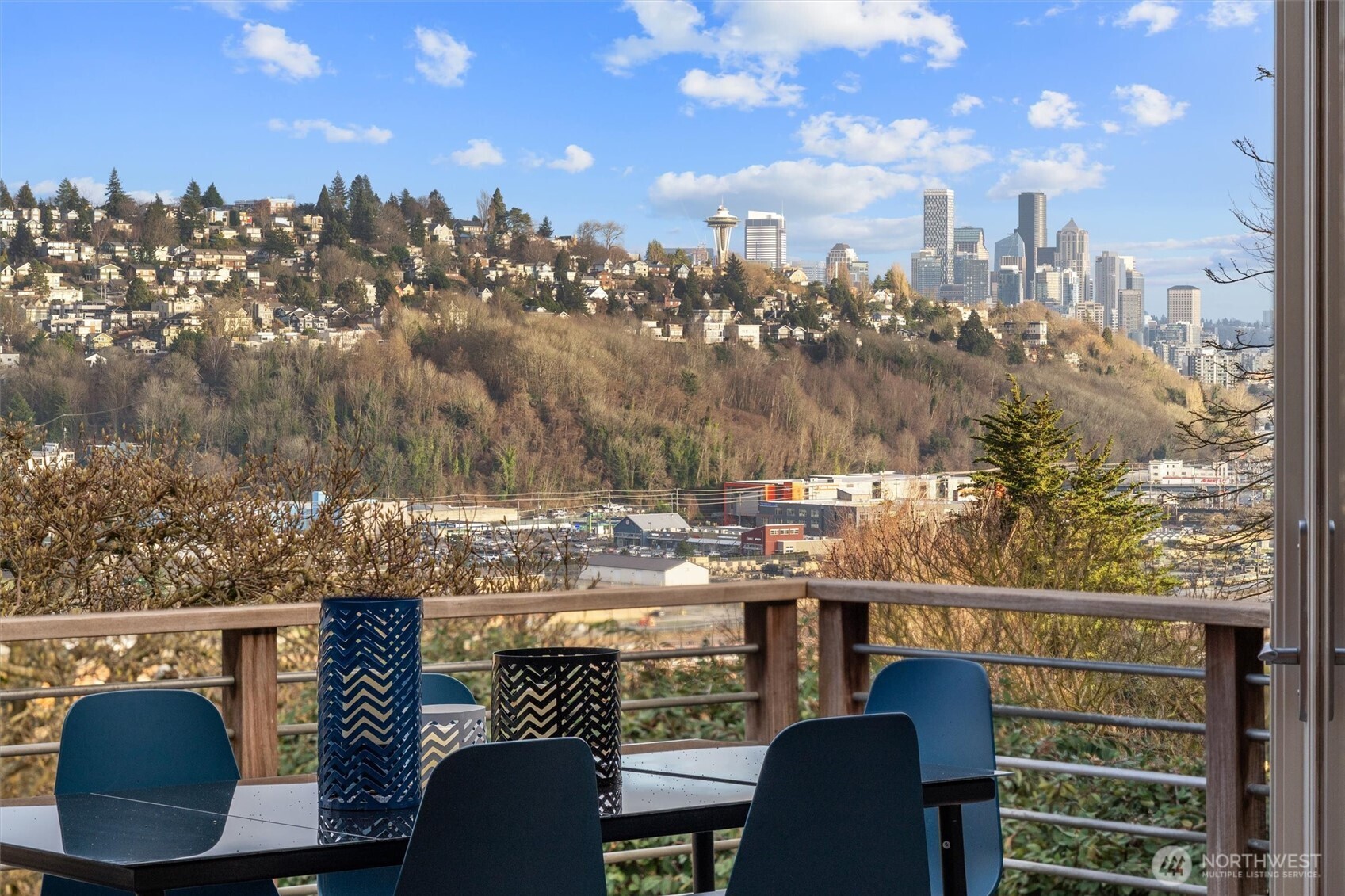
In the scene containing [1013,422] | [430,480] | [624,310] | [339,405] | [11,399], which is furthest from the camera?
[624,310]

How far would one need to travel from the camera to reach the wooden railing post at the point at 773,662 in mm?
3529

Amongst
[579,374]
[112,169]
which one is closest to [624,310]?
[579,374]

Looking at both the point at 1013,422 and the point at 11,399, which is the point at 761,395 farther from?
the point at 11,399

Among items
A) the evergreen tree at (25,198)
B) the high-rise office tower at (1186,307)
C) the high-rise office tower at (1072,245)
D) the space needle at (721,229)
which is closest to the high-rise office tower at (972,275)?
the high-rise office tower at (1072,245)

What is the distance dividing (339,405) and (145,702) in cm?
692

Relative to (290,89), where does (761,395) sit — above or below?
below

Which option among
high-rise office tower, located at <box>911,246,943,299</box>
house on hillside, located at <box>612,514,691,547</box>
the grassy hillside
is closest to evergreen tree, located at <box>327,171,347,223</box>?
the grassy hillside

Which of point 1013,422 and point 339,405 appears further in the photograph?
point 1013,422

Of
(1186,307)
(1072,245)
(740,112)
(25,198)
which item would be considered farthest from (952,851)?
(740,112)

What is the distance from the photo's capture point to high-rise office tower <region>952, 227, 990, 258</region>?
10.8m

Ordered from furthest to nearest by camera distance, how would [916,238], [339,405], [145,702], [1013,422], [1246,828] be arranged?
[916,238] < [1013,422] < [339,405] < [1246,828] < [145,702]

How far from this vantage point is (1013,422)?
9727 millimetres

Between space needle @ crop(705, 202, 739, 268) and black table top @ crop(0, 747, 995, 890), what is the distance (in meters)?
9.01

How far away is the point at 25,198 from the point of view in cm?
759
